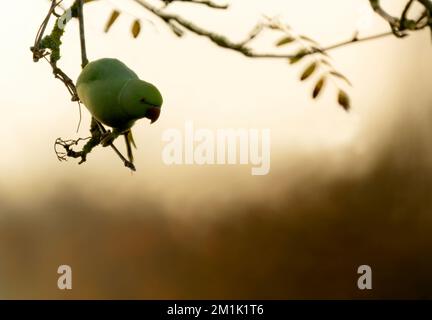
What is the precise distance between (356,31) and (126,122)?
35cm

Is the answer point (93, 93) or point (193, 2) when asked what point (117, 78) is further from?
point (193, 2)

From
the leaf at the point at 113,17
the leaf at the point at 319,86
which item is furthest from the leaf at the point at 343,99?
the leaf at the point at 113,17

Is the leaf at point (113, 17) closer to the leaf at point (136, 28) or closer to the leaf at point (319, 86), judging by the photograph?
the leaf at point (136, 28)

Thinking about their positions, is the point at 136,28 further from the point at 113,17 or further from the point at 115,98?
the point at 115,98

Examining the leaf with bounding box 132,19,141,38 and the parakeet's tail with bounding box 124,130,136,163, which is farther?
the leaf with bounding box 132,19,141,38

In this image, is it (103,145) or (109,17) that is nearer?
(103,145)

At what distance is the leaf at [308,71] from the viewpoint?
107 centimetres

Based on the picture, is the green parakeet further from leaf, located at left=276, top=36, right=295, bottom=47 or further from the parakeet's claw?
leaf, located at left=276, top=36, right=295, bottom=47

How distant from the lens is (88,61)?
3.36ft

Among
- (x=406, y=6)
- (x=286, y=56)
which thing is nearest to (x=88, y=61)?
(x=286, y=56)

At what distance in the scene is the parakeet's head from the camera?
38.8 inches

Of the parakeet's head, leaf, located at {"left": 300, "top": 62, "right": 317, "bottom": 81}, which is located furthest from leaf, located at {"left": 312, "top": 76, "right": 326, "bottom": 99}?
the parakeet's head

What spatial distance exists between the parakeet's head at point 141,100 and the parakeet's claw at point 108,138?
4cm

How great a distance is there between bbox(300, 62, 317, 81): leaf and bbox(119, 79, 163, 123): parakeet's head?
22 centimetres
